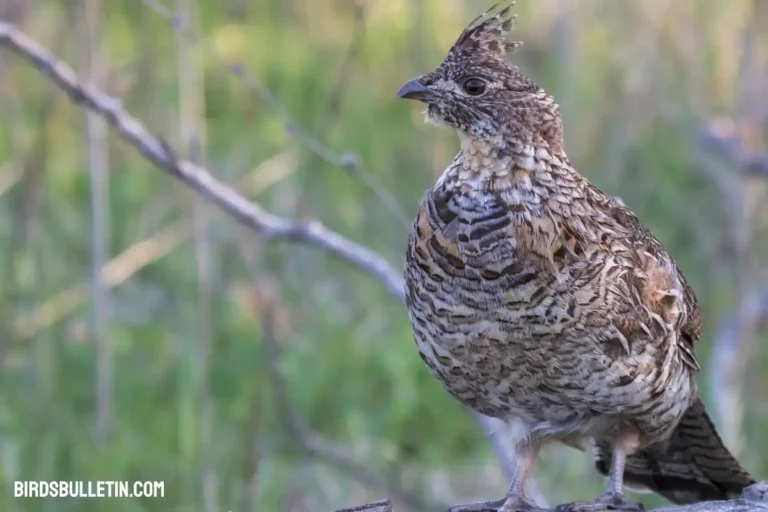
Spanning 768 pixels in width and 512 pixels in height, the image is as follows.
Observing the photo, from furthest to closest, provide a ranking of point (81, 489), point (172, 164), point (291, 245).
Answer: point (291, 245) → point (81, 489) → point (172, 164)

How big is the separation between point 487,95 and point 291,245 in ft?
10.4

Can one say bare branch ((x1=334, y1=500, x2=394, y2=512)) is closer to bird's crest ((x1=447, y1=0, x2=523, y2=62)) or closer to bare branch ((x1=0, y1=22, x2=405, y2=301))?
bare branch ((x1=0, y1=22, x2=405, y2=301))

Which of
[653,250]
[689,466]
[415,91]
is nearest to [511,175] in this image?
[415,91]

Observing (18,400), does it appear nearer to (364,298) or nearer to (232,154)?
(364,298)

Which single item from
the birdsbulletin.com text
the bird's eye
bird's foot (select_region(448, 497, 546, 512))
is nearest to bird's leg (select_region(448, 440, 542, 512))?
bird's foot (select_region(448, 497, 546, 512))

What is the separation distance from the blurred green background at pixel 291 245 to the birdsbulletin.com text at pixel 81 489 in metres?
0.04

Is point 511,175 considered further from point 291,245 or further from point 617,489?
point 291,245

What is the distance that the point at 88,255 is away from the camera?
19.7 feet

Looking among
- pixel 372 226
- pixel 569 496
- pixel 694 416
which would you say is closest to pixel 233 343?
pixel 372 226

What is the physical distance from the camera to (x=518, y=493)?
3055mm

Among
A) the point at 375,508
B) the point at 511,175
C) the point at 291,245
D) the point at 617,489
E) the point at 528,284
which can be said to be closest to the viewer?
the point at 375,508

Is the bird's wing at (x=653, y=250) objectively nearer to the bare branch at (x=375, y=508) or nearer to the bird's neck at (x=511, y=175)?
the bird's neck at (x=511, y=175)

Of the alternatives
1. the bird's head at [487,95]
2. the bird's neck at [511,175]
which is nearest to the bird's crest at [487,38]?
the bird's head at [487,95]

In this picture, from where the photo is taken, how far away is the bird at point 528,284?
275 cm
